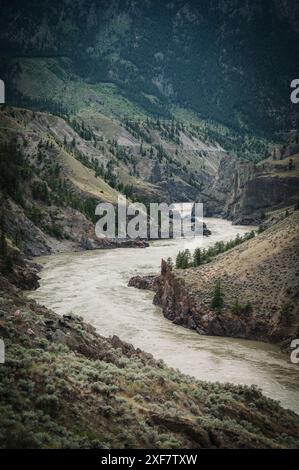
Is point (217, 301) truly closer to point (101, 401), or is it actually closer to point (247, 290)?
point (247, 290)

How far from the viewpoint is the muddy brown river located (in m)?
61.2

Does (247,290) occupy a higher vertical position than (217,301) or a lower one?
higher

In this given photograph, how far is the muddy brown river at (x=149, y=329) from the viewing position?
61.2m

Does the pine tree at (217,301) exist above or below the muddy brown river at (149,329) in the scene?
above

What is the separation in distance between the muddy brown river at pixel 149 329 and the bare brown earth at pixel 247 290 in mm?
1987

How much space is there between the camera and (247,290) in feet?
266

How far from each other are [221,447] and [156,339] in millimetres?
39013

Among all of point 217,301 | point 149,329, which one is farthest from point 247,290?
point 149,329

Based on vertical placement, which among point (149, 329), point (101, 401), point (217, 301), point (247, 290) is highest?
point (101, 401)

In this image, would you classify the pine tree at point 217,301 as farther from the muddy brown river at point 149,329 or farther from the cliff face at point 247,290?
the muddy brown river at point 149,329

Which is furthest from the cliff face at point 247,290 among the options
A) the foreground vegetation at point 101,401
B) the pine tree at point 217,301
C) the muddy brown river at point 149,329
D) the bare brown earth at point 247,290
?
the foreground vegetation at point 101,401
